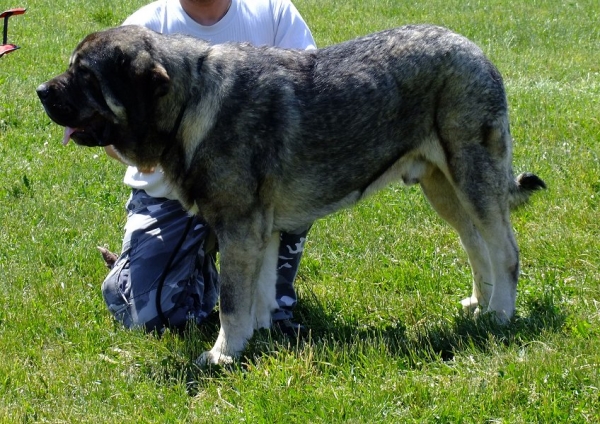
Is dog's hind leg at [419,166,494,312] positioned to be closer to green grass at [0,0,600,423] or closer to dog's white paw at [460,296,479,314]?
dog's white paw at [460,296,479,314]

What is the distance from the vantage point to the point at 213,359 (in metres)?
4.61

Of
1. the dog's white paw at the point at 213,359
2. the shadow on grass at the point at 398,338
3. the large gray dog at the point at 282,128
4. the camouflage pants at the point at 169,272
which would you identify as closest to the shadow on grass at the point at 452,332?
the shadow on grass at the point at 398,338

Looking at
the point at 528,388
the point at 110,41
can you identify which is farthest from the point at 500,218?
the point at 110,41

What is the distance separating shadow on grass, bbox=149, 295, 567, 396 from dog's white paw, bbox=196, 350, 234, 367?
3 centimetres

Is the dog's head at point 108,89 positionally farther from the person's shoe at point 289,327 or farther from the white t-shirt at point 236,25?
the person's shoe at point 289,327

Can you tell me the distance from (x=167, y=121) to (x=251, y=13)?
3.95ft

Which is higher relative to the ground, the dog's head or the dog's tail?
the dog's head

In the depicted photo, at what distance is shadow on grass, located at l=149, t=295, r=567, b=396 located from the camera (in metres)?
4.41

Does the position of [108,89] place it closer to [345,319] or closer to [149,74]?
[149,74]

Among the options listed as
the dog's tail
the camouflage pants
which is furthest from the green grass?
the dog's tail

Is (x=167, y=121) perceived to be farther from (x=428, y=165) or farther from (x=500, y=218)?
(x=500, y=218)

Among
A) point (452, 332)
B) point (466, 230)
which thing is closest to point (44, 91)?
point (452, 332)

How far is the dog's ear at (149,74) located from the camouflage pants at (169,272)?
1.14m

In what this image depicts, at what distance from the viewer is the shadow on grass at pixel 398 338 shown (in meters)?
4.41
